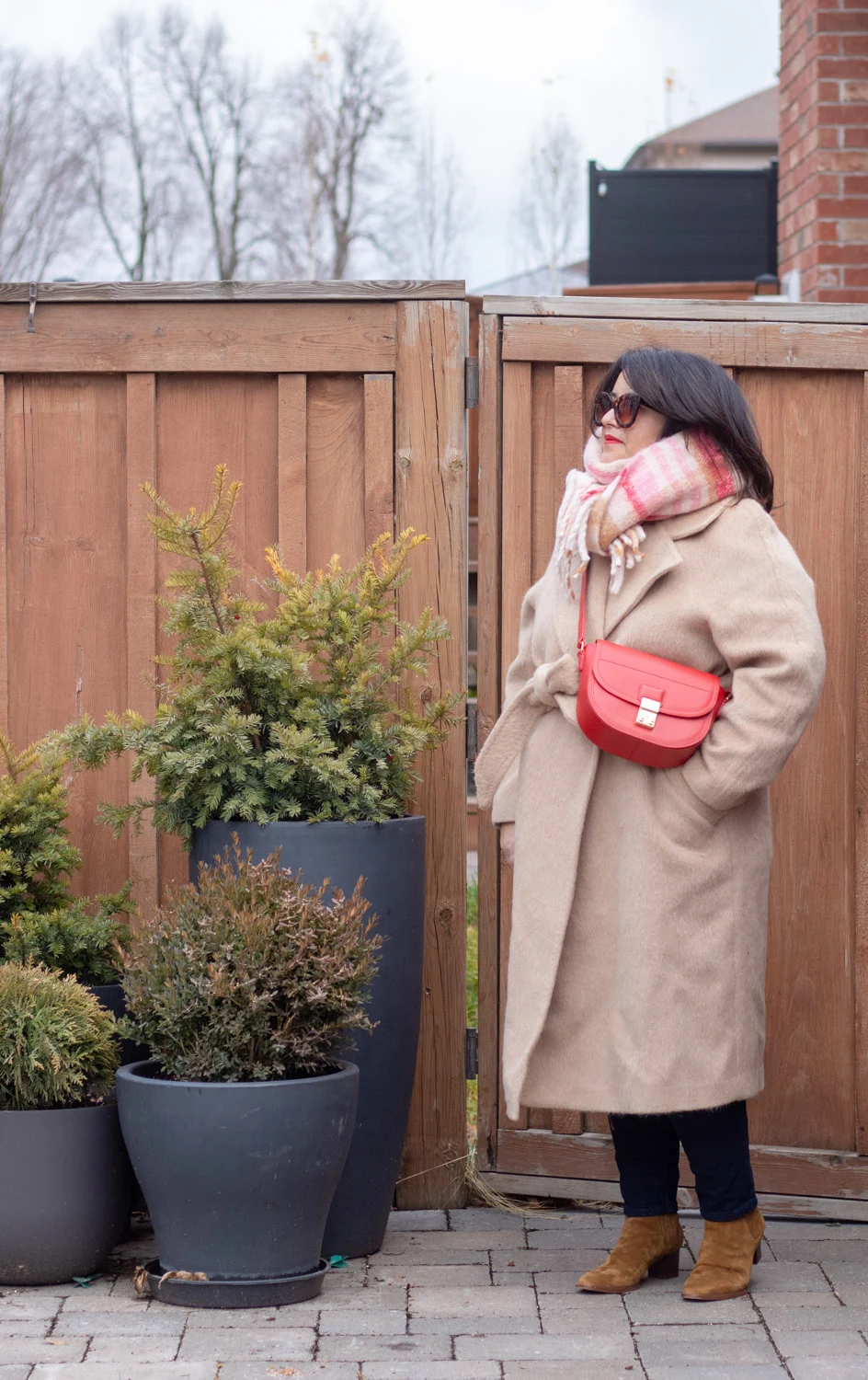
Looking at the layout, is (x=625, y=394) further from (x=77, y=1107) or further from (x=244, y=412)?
(x=77, y=1107)

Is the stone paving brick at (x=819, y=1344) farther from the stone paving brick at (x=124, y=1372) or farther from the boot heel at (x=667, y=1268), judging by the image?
the stone paving brick at (x=124, y=1372)

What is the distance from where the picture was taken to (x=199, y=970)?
9.63 ft

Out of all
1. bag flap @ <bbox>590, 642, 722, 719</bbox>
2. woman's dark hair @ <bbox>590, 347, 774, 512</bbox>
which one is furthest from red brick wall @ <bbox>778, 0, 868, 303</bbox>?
bag flap @ <bbox>590, 642, 722, 719</bbox>

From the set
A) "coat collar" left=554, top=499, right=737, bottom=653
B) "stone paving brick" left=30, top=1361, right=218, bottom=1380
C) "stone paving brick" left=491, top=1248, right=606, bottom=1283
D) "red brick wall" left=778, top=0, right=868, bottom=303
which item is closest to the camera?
"stone paving brick" left=30, top=1361, right=218, bottom=1380

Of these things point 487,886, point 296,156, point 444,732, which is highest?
point 296,156

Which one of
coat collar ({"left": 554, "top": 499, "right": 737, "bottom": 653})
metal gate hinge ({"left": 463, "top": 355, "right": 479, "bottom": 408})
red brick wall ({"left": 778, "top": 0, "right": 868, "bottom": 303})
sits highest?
red brick wall ({"left": 778, "top": 0, "right": 868, "bottom": 303})

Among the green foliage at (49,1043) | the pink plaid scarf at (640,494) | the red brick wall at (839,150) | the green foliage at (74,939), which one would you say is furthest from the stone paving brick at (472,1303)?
the red brick wall at (839,150)

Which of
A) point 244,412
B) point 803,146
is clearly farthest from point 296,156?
point 244,412

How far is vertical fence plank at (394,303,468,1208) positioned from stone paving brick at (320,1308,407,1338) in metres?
0.79

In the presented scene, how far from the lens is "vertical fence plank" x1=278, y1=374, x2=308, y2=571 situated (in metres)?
3.79

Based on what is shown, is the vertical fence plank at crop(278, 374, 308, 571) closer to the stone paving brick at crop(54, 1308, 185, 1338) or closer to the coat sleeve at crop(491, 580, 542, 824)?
the coat sleeve at crop(491, 580, 542, 824)

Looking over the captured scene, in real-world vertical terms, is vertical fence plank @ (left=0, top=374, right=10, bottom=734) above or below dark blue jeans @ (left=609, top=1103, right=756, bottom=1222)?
above

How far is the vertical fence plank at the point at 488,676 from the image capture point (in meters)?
3.81

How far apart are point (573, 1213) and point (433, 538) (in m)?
1.76
